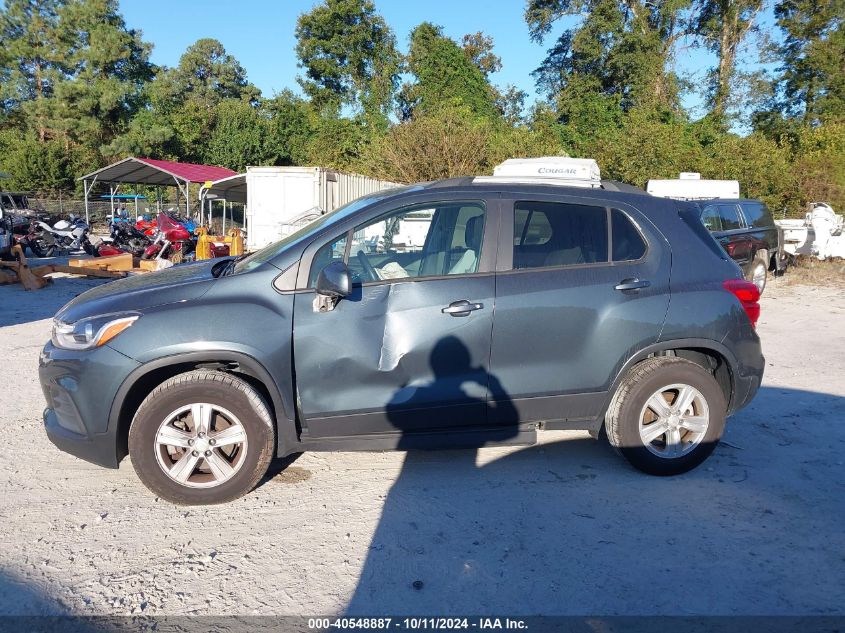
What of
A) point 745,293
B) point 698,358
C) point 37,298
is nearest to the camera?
point 745,293

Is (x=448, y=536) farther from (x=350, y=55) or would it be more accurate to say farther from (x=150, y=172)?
(x=350, y=55)

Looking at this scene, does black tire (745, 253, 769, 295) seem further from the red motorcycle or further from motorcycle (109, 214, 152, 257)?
motorcycle (109, 214, 152, 257)

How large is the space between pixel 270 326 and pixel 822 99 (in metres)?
36.3

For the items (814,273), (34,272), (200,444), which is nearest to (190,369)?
(200,444)

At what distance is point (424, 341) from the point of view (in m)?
3.98

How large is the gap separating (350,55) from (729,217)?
108 feet

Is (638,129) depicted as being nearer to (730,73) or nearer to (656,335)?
(730,73)

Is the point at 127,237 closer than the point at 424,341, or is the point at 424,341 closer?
the point at 424,341

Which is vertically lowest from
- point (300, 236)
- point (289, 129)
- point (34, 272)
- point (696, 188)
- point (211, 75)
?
point (34, 272)

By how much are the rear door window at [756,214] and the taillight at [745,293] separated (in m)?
8.97

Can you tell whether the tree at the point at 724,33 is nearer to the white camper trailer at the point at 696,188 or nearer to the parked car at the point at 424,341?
the white camper trailer at the point at 696,188

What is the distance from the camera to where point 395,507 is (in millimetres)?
3982

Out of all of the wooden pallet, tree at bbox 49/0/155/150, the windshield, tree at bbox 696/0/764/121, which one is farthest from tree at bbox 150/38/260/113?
the windshield

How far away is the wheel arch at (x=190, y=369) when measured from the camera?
3.76 metres
